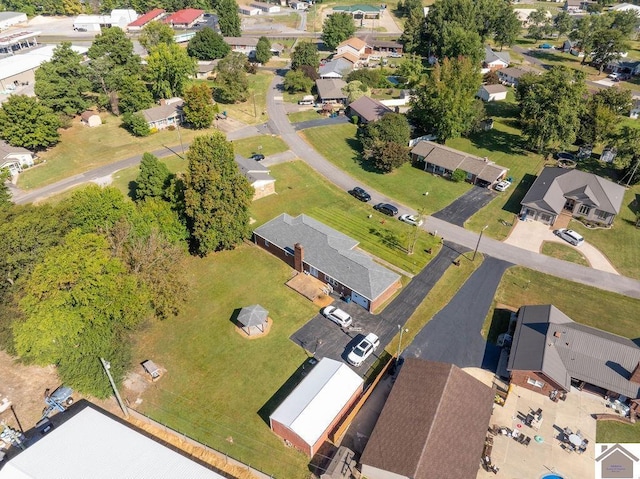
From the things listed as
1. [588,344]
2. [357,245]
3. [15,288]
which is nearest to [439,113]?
[357,245]

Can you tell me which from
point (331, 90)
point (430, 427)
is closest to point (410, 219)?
point (430, 427)

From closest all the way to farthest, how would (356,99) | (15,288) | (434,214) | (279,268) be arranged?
(15,288) → (279,268) → (434,214) → (356,99)

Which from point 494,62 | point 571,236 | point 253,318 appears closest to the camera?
point 253,318

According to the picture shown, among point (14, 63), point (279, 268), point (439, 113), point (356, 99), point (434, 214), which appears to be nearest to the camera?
point (279, 268)

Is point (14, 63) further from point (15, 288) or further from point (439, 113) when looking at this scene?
point (439, 113)

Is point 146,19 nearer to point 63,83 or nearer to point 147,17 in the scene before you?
point 147,17

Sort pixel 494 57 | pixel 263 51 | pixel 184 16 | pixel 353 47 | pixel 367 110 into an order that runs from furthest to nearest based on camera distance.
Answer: pixel 184 16, pixel 353 47, pixel 263 51, pixel 494 57, pixel 367 110

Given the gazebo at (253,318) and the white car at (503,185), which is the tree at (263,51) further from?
the gazebo at (253,318)
